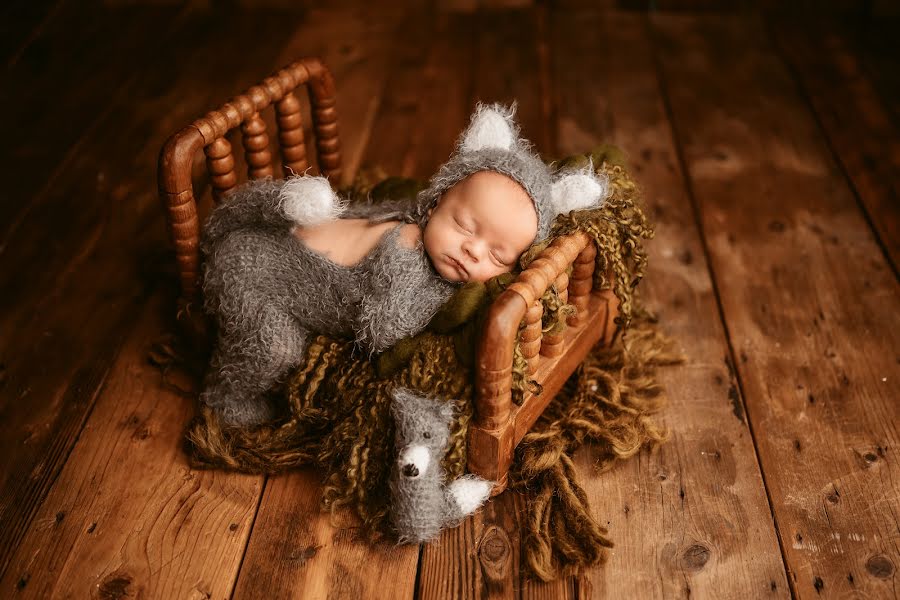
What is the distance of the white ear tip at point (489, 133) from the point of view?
124 cm

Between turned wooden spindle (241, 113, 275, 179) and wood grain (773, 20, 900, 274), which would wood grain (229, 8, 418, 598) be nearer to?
turned wooden spindle (241, 113, 275, 179)

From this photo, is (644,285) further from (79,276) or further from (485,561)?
(79,276)

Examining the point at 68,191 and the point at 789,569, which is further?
the point at 68,191

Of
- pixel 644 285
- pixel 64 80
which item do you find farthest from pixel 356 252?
pixel 64 80

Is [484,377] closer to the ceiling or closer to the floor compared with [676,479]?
closer to the ceiling

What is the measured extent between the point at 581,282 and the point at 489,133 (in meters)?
0.28

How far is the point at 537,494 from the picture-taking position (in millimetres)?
1230

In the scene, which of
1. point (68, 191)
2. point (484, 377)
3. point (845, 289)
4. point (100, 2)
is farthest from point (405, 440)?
point (100, 2)

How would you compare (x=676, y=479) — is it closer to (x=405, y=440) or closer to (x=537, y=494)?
(x=537, y=494)

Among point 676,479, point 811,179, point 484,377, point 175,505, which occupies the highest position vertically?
point 484,377

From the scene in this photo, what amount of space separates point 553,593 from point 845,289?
95cm

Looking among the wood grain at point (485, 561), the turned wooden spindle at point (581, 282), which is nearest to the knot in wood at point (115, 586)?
the wood grain at point (485, 561)

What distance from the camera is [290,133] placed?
1.49 m

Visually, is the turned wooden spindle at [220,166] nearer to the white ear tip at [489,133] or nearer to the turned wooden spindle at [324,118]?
the turned wooden spindle at [324,118]
